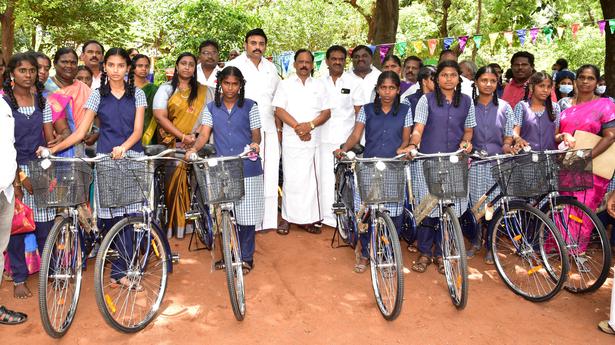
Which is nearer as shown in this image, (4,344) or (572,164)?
(4,344)

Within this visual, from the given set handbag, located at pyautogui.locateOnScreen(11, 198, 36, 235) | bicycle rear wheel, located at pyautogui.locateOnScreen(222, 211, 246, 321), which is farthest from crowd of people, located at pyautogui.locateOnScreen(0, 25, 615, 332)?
bicycle rear wheel, located at pyautogui.locateOnScreen(222, 211, 246, 321)

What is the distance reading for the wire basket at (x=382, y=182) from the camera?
156 inches

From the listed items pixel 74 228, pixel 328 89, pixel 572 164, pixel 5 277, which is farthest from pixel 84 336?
pixel 572 164

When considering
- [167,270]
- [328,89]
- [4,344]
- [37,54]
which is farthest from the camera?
[328,89]

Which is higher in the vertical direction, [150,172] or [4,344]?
[150,172]

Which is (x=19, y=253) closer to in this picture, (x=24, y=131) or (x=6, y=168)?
(x=24, y=131)

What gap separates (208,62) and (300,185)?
1767 millimetres

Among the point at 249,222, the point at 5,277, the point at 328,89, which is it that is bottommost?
the point at 5,277

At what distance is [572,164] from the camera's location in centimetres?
443

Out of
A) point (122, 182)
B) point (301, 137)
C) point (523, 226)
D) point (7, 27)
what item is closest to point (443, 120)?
point (523, 226)

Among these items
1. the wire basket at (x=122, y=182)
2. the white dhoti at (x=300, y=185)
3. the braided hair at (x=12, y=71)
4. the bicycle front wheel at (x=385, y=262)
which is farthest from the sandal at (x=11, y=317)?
the white dhoti at (x=300, y=185)

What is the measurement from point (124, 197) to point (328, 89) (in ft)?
10.1

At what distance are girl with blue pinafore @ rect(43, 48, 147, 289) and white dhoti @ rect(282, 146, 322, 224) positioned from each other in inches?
81.4

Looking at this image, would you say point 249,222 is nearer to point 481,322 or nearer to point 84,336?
point 84,336
